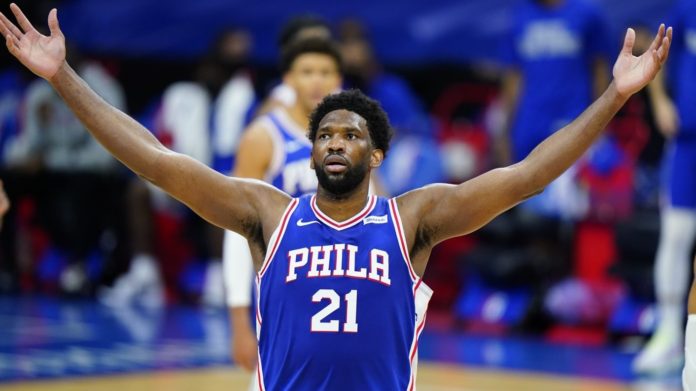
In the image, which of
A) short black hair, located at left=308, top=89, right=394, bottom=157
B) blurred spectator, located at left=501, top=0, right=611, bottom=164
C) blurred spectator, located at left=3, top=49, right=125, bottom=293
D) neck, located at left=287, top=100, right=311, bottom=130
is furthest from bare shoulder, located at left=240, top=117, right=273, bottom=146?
blurred spectator, located at left=3, top=49, right=125, bottom=293

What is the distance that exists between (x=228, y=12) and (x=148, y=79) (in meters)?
2.85

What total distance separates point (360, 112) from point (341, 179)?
1.20ft

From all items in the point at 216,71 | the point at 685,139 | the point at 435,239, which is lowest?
the point at 435,239

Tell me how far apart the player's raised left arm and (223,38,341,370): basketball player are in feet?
5.60

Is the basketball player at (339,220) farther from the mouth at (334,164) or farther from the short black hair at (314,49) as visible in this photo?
the short black hair at (314,49)

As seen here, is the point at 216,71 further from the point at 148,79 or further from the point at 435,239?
the point at 435,239

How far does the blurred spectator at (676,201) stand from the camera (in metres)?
9.56

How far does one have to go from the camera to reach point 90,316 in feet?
44.4

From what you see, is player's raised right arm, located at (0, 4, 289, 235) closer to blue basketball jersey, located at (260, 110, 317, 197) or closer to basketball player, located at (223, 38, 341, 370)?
basketball player, located at (223, 38, 341, 370)

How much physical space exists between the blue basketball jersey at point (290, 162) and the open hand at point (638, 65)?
2345 mm

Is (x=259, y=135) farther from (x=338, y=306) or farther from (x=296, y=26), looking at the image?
(x=338, y=306)

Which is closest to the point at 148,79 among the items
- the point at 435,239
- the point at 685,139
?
the point at 685,139

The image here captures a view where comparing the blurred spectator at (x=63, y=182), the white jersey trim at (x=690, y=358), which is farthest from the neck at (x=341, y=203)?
the blurred spectator at (x=63, y=182)

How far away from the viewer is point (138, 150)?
517cm
